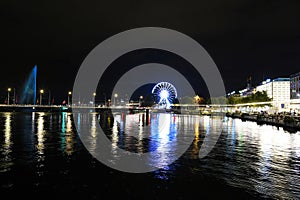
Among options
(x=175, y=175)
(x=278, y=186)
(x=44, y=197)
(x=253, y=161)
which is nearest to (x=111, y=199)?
(x=44, y=197)

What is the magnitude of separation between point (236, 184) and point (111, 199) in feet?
15.3

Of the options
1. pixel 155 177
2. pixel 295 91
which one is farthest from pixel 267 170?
pixel 295 91

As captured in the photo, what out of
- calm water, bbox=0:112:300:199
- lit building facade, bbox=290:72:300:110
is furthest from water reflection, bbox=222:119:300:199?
lit building facade, bbox=290:72:300:110

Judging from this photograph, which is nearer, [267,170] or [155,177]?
[155,177]

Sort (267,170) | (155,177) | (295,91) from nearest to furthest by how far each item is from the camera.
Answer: (155,177), (267,170), (295,91)

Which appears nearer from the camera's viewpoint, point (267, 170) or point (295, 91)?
point (267, 170)

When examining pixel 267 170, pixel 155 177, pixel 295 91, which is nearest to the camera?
pixel 155 177

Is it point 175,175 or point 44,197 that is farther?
point 175,175

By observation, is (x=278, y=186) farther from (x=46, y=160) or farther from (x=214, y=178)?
(x=46, y=160)

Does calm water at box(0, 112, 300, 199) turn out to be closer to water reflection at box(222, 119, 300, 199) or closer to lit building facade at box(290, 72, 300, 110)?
water reflection at box(222, 119, 300, 199)

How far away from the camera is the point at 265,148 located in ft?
63.7

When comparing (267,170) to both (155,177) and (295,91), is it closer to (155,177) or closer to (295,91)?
(155,177)

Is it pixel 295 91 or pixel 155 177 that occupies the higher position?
pixel 295 91

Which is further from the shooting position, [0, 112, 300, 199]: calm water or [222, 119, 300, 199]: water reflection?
[222, 119, 300, 199]: water reflection
